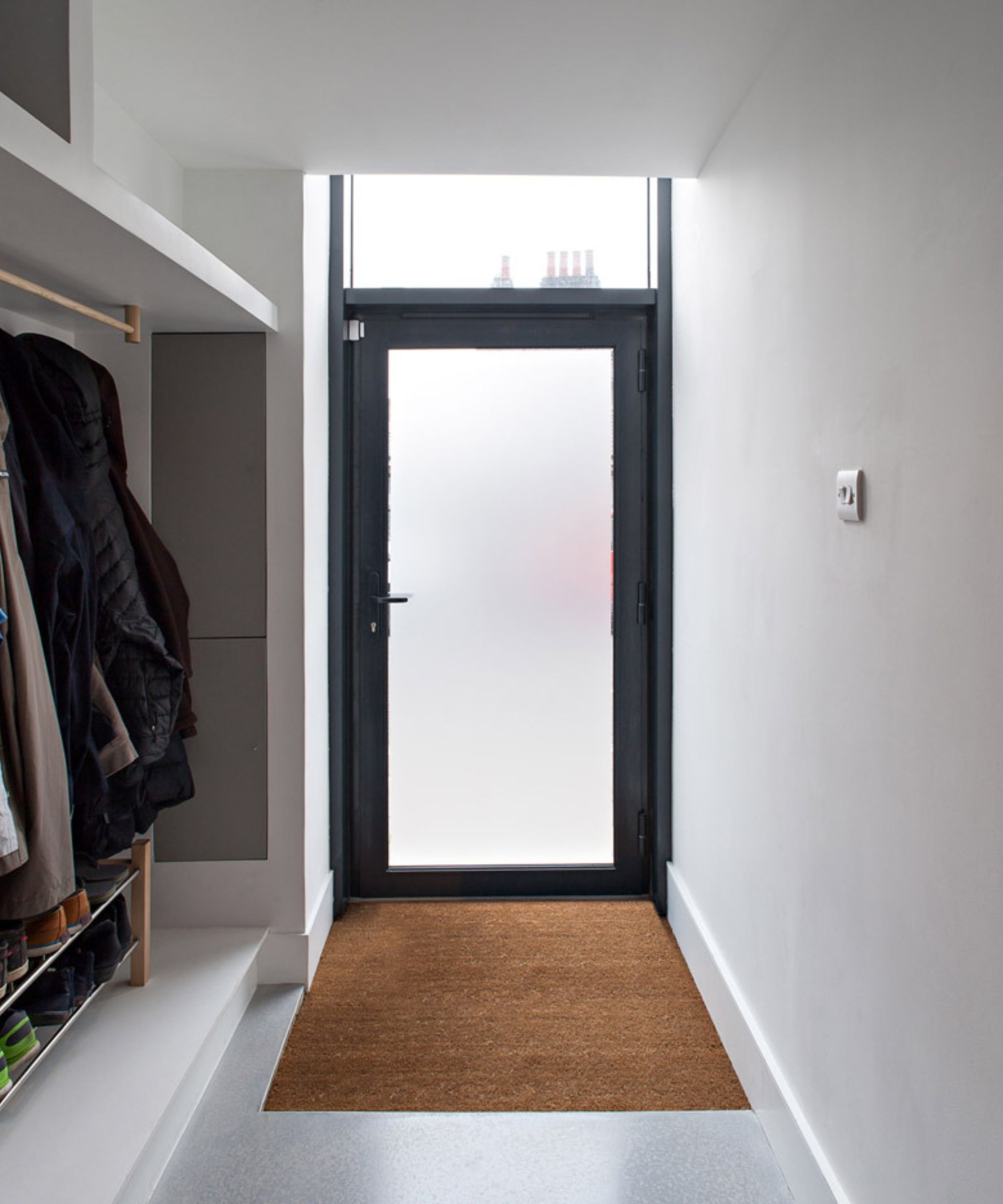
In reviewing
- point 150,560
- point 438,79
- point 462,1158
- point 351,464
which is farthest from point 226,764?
point 438,79

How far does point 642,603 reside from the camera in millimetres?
3141

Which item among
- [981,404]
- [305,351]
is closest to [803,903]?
[981,404]

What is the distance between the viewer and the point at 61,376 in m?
1.96

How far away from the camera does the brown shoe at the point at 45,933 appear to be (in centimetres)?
174

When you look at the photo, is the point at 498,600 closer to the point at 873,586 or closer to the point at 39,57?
the point at 873,586

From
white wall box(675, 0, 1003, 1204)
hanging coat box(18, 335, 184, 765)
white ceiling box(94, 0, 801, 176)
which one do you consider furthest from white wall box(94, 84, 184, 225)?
white wall box(675, 0, 1003, 1204)

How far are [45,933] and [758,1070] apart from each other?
4.95 feet

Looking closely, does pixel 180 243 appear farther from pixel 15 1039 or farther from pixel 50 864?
→ pixel 15 1039

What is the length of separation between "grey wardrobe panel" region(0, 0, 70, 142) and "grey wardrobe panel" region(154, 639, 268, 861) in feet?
4.68

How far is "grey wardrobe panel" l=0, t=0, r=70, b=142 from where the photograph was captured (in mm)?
1479

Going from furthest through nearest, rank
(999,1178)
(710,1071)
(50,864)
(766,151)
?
1. (710,1071)
2. (766,151)
3. (50,864)
4. (999,1178)

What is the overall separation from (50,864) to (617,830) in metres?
1.99

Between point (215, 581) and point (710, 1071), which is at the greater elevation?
point (215, 581)

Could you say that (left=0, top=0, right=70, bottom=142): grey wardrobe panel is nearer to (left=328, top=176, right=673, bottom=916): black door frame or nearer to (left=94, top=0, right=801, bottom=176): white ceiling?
(left=94, top=0, right=801, bottom=176): white ceiling
